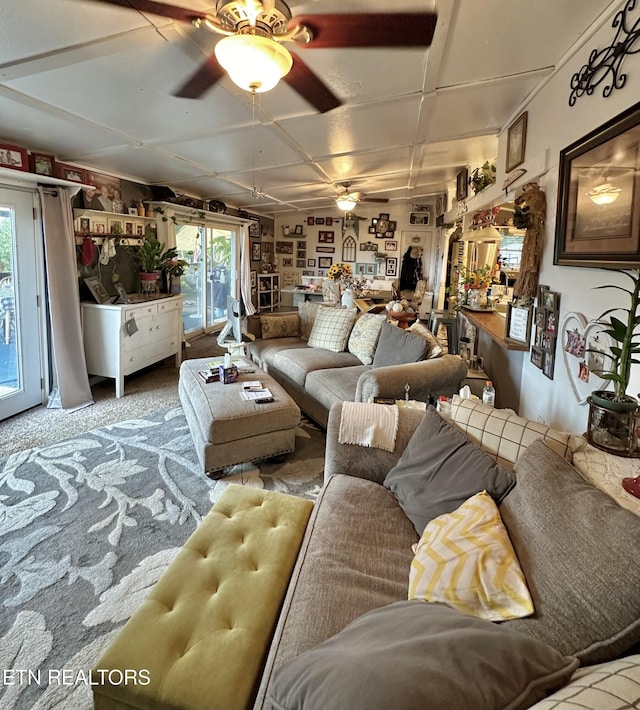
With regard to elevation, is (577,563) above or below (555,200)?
below

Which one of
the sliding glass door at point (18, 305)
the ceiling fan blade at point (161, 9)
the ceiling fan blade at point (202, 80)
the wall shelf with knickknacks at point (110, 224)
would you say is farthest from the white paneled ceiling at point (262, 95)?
the sliding glass door at point (18, 305)

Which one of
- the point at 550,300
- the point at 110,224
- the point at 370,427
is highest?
the point at 110,224

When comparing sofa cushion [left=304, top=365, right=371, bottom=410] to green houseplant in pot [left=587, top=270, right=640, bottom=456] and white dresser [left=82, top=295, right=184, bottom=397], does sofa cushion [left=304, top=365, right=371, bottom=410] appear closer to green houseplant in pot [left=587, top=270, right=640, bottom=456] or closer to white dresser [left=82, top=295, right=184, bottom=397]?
green houseplant in pot [left=587, top=270, right=640, bottom=456]

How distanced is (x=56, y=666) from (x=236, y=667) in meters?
0.89

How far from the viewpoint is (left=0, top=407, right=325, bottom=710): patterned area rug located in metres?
1.49

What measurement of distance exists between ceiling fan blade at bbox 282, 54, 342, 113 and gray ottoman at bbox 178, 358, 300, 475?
194cm

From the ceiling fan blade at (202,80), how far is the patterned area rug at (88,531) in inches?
90.6

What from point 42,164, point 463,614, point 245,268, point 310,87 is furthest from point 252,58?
point 245,268

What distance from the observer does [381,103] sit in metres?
2.75

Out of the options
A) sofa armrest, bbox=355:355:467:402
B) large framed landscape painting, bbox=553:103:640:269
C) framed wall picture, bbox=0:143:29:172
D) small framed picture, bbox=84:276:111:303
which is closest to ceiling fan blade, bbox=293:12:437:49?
large framed landscape painting, bbox=553:103:640:269

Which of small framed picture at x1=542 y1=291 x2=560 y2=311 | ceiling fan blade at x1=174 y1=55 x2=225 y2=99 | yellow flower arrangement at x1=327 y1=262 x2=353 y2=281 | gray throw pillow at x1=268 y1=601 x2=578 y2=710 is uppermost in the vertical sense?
ceiling fan blade at x1=174 y1=55 x2=225 y2=99

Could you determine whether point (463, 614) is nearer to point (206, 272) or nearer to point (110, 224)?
point (110, 224)

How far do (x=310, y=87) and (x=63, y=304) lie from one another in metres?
2.82

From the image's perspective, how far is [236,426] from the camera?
104 inches
